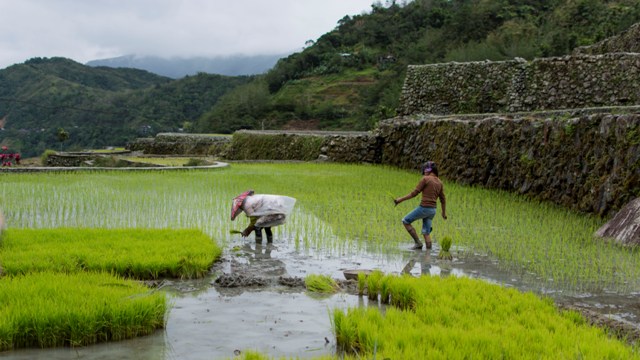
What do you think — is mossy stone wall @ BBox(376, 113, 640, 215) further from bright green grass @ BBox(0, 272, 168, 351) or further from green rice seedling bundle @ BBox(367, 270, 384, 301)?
bright green grass @ BBox(0, 272, 168, 351)

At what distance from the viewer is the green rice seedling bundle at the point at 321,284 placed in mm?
5449

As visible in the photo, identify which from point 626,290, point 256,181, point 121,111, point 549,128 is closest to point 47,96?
point 121,111

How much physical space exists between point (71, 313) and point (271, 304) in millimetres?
1638

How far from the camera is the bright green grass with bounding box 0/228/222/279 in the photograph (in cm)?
582

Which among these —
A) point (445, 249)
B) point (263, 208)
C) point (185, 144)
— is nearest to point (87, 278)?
point (263, 208)

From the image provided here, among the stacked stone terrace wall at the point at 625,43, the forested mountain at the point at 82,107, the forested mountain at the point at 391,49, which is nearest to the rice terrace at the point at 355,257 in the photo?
the stacked stone terrace wall at the point at 625,43

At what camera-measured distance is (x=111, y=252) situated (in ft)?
20.4

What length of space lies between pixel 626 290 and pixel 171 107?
205 ft

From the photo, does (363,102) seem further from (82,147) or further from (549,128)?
(549,128)

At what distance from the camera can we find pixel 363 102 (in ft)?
152

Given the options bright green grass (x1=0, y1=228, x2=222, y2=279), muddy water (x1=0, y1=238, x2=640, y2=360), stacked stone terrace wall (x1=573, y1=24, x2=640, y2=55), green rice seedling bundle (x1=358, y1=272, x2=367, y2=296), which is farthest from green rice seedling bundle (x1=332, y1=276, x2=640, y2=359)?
stacked stone terrace wall (x1=573, y1=24, x2=640, y2=55)

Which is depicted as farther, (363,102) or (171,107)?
(171,107)

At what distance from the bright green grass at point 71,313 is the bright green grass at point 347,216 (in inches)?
127

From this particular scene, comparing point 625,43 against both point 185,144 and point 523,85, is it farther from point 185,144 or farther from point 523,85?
point 185,144
